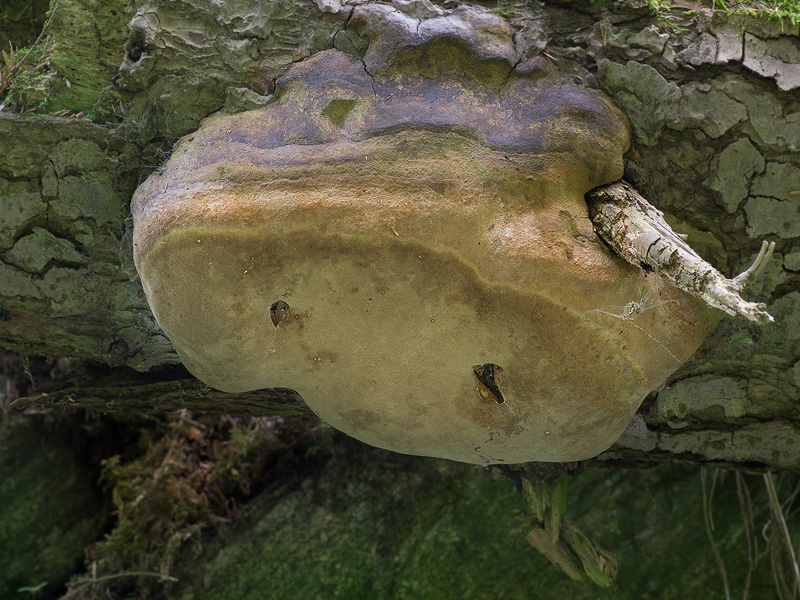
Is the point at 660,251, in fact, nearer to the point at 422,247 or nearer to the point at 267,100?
the point at 422,247

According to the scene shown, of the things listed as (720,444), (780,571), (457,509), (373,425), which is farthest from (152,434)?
(780,571)

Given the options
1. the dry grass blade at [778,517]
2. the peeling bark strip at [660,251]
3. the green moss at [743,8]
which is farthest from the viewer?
the dry grass blade at [778,517]

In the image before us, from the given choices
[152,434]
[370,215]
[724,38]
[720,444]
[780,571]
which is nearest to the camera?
[370,215]

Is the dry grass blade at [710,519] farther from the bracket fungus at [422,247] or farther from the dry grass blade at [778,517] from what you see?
the bracket fungus at [422,247]

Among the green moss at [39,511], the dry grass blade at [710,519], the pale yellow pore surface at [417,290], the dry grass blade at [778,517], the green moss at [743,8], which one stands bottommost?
the green moss at [39,511]

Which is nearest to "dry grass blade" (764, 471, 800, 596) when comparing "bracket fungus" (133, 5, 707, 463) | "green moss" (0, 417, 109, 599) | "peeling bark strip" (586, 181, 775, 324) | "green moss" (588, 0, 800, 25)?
"bracket fungus" (133, 5, 707, 463)

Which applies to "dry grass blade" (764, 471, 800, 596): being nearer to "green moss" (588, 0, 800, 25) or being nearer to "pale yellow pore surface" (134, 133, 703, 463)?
"pale yellow pore surface" (134, 133, 703, 463)

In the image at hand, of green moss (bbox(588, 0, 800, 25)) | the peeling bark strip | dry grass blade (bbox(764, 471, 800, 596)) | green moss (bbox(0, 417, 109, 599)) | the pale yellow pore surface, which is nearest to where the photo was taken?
the peeling bark strip

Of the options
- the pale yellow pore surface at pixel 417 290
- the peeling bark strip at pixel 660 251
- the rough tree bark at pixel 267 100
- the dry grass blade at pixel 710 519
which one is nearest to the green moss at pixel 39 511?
the rough tree bark at pixel 267 100

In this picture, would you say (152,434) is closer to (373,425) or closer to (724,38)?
(373,425)
